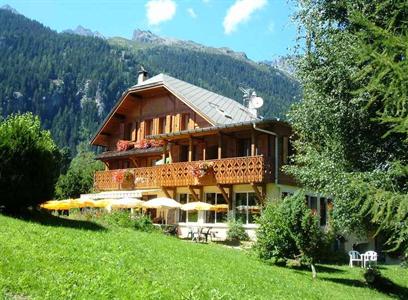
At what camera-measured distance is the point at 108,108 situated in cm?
16712

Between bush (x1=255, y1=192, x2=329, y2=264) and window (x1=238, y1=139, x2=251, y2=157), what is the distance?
37.3ft

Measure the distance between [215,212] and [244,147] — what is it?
4198mm

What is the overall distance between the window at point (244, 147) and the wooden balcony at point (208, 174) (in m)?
2.27

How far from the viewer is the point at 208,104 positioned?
3462 centimetres

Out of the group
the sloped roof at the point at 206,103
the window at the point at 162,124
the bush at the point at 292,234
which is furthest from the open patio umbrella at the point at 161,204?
the bush at the point at 292,234

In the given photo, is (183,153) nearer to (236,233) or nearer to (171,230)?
(171,230)

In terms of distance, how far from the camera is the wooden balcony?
26938 millimetres

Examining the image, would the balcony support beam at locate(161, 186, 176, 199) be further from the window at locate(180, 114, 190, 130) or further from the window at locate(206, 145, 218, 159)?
the window at locate(180, 114, 190, 130)

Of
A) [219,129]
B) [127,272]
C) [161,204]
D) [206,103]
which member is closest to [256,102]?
[206,103]

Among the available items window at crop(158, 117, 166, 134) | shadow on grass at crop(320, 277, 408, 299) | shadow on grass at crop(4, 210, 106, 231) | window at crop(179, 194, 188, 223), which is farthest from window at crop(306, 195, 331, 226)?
shadow on grass at crop(4, 210, 106, 231)

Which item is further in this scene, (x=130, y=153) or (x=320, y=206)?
(x=130, y=153)

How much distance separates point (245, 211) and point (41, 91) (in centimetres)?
14183

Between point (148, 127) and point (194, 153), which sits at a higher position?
point (148, 127)

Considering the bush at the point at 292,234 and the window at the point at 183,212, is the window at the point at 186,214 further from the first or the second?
the bush at the point at 292,234
